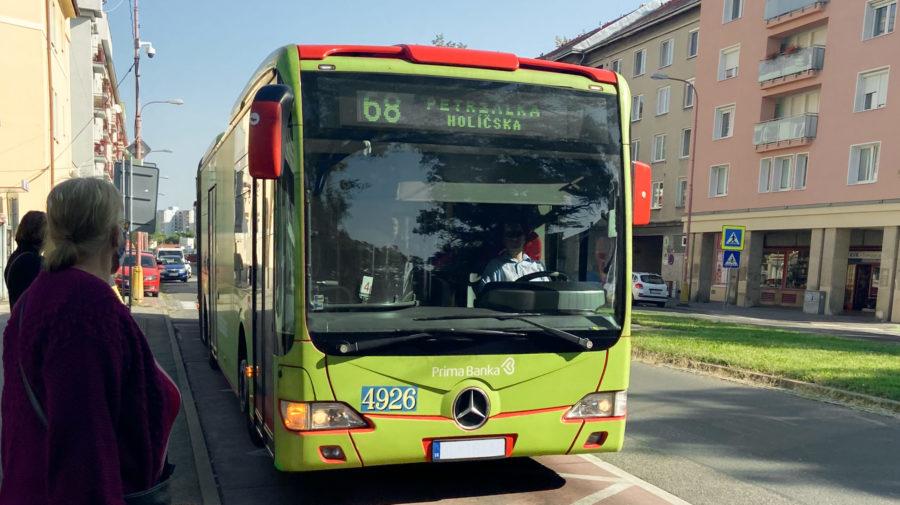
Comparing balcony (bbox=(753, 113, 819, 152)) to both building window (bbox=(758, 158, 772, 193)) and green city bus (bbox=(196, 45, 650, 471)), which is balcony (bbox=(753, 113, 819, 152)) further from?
green city bus (bbox=(196, 45, 650, 471))

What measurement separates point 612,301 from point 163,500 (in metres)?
3.56

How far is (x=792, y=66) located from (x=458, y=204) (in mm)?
32567

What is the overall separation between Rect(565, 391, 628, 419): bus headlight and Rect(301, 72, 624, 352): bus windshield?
18.5 inches

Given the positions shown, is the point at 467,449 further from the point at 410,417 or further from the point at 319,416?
the point at 319,416

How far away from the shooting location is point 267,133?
425cm

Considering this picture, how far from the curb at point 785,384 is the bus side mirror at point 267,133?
308 inches

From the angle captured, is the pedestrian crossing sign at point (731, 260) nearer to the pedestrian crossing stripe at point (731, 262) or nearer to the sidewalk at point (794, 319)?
the pedestrian crossing stripe at point (731, 262)

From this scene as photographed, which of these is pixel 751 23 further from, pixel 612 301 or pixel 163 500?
pixel 163 500

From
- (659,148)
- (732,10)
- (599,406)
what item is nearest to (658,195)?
(659,148)

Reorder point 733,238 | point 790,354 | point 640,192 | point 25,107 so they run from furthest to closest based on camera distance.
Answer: point 25,107 < point 733,238 < point 790,354 < point 640,192

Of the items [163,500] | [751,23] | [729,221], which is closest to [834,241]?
[729,221]

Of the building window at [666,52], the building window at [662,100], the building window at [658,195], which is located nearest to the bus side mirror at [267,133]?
the building window at [658,195]

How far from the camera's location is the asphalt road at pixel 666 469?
17.4 ft

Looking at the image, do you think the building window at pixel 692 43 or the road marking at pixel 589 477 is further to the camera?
the building window at pixel 692 43
